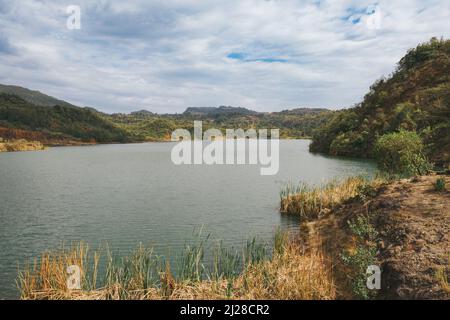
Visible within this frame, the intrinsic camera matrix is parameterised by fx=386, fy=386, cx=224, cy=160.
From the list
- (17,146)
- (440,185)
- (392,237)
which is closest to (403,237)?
(392,237)

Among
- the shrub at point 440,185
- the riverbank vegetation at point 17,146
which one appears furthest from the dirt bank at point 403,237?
the riverbank vegetation at point 17,146

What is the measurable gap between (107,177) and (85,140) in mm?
137620

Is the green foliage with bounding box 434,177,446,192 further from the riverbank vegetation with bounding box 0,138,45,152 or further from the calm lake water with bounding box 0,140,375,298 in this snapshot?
the riverbank vegetation with bounding box 0,138,45,152

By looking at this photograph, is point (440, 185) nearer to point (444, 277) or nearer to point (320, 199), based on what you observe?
point (444, 277)

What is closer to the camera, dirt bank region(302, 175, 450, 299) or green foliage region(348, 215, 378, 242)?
dirt bank region(302, 175, 450, 299)

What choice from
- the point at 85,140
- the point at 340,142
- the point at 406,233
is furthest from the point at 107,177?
the point at 85,140

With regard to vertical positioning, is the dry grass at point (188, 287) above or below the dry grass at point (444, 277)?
below

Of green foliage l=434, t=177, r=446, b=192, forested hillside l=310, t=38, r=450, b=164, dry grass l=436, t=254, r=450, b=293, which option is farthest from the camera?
forested hillside l=310, t=38, r=450, b=164

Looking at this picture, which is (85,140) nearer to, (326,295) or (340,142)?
(340,142)

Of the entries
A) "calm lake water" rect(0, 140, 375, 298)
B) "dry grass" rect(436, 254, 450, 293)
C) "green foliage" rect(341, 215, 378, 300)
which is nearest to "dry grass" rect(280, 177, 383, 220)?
"calm lake water" rect(0, 140, 375, 298)

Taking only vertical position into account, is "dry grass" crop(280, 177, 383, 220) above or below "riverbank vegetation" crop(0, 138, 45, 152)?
below

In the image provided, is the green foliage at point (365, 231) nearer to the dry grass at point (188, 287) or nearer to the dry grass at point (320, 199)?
the dry grass at point (188, 287)

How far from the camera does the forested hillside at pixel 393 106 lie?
2790 inches

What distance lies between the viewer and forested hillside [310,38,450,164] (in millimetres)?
70875
